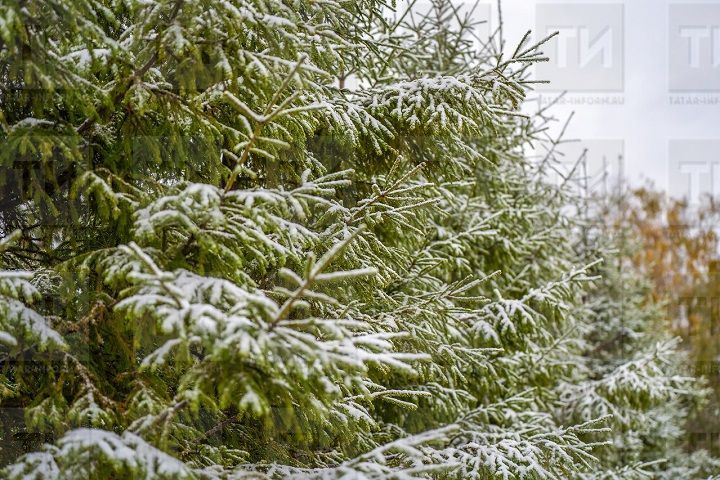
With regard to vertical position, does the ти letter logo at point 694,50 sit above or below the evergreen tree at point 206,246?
above

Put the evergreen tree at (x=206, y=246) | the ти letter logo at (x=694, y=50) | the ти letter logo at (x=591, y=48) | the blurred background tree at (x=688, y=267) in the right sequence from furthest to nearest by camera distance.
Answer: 1. the blurred background tree at (x=688, y=267)
2. the ти letter logo at (x=694, y=50)
3. the ти letter logo at (x=591, y=48)
4. the evergreen tree at (x=206, y=246)

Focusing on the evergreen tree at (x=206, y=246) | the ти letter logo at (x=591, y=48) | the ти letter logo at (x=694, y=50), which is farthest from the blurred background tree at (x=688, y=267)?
the evergreen tree at (x=206, y=246)

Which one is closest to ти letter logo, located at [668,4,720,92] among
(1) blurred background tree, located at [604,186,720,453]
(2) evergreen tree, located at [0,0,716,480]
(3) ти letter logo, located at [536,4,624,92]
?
(3) ти letter logo, located at [536,4,624,92]

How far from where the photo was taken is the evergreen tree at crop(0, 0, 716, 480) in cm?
196

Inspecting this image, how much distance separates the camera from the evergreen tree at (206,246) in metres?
1.96

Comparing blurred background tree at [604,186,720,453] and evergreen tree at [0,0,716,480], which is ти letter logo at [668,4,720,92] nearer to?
blurred background tree at [604,186,720,453]

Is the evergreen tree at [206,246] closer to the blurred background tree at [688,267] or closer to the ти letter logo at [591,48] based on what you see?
the ти letter logo at [591,48]

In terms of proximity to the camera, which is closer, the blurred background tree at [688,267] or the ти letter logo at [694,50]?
the ти letter logo at [694,50]

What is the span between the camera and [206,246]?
7.25 ft

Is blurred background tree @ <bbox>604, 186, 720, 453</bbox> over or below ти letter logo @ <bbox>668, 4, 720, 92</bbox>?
below

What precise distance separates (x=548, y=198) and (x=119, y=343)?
6510 mm

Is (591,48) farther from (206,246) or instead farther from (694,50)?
(206,246)

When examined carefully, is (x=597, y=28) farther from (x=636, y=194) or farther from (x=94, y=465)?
(x=636, y=194)

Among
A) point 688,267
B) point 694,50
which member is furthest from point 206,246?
point 688,267
